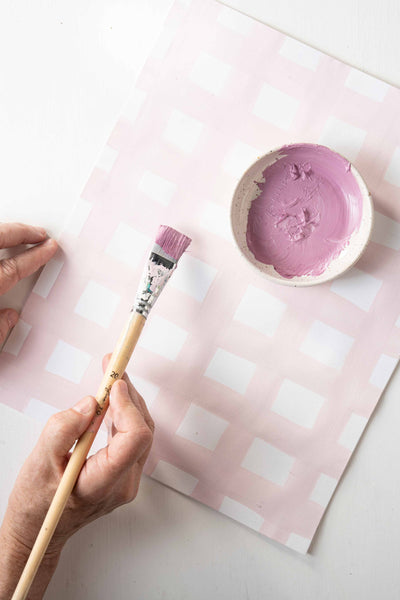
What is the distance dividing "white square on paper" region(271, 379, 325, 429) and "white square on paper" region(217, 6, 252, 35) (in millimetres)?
576

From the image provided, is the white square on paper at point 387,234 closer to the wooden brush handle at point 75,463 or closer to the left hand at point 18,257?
the wooden brush handle at point 75,463

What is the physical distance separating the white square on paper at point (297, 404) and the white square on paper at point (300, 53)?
1.70 ft

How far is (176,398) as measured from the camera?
83cm

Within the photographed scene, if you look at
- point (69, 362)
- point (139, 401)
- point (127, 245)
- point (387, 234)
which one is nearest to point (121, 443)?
point (139, 401)

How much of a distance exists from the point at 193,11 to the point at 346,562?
93cm

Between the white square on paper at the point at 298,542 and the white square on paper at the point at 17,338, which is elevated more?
the white square on paper at the point at 17,338

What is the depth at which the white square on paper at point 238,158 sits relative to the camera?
2.70 ft

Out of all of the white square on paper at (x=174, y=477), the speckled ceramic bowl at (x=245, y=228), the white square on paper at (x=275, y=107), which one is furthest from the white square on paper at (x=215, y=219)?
the white square on paper at (x=174, y=477)

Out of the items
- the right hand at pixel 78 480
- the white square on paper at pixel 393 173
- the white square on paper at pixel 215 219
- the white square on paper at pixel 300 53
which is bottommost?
the right hand at pixel 78 480

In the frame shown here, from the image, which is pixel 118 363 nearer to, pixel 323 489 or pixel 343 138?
pixel 323 489

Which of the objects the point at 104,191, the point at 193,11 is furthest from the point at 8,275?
the point at 193,11

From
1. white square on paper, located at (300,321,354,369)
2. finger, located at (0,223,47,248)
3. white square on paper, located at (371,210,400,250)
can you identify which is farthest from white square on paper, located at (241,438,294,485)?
finger, located at (0,223,47,248)

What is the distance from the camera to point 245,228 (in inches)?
31.2

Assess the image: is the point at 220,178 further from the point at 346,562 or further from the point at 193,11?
the point at 346,562
